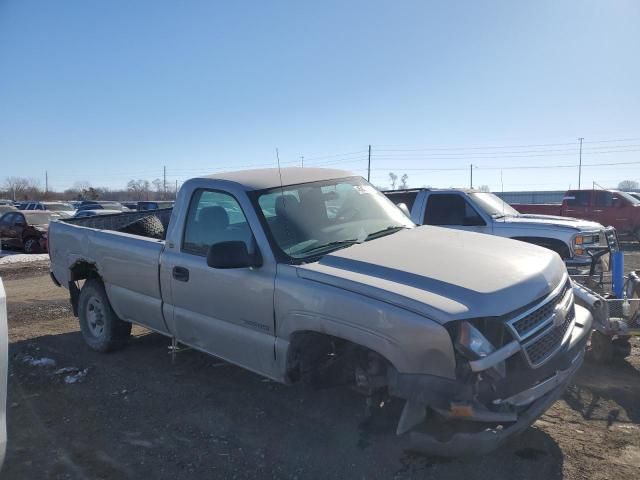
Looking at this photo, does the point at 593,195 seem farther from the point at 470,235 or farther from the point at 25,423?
the point at 25,423

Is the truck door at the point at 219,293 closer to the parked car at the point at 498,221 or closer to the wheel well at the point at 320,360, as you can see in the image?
the wheel well at the point at 320,360

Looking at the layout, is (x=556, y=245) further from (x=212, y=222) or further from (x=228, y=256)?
(x=228, y=256)

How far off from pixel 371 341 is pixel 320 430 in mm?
1289

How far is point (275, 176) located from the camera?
14.5ft

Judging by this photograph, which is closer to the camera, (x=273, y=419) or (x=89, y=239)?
(x=273, y=419)

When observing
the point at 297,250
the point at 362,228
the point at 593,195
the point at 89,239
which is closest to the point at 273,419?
the point at 297,250

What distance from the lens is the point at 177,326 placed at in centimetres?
454

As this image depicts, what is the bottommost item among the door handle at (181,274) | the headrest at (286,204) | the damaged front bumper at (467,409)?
the damaged front bumper at (467,409)

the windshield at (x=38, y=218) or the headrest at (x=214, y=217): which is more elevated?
the headrest at (x=214, y=217)

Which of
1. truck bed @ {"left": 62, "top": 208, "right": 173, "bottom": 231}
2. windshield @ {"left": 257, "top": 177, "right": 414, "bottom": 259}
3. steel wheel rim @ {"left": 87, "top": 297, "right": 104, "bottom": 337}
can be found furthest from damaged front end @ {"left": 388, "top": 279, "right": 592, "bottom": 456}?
truck bed @ {"left": 62, "top": 208, "right": 173, "bottom": 231}

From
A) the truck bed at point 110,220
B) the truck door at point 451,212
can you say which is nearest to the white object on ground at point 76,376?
the truck bed at point 110,220

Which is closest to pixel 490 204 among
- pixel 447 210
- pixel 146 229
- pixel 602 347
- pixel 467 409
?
pixel 447 210

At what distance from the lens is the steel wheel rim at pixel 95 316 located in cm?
583

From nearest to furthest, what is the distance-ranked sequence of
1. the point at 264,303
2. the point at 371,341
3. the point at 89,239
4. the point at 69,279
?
the point at 371,341, the point at 264,303, the point at 89,239, the point at 69,279
